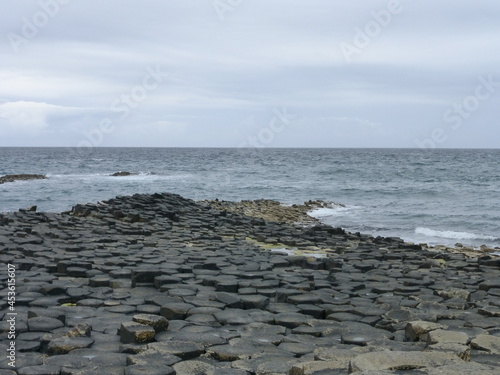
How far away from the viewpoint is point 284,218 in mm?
23031

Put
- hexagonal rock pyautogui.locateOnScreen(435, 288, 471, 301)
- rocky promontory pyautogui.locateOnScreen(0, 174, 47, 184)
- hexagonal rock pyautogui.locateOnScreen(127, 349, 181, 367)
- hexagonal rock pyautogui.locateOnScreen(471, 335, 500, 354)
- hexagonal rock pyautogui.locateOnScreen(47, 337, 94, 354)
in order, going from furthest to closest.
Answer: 1. rocky promontory pyautogui.locateOnScreen(0, 174, 47, 184)
2. hexagonal rock pyautogui.locateOnScreen(435, 288, 471, 301)
3. hexagonal rock pyautogui.locateOnScreen(47, 337, 94, 354)
4. hexagonal rock pyautogui.locateOnScreen(471, 335, 500, 354)
5. hexagonal rock pyautogui.locateOnScreen(127, 349, 181, 367)

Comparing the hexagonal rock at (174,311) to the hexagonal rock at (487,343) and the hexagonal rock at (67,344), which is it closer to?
the hexagonal rock at (67,344)

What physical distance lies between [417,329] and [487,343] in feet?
2.46

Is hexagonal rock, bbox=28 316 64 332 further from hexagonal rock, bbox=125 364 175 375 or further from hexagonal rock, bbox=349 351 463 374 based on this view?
hexagonal rock, bbox=349 351 463 374

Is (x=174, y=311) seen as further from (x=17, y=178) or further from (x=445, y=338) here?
(x=17, y=178)

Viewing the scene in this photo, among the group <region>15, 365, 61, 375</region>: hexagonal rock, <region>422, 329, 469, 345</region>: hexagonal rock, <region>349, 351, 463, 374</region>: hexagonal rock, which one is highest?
<region>349, 351, 463, 374</region>: hexagonal rock

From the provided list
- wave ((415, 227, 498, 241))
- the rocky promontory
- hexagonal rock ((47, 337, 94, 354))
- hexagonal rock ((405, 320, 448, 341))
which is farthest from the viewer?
the rocky promontory

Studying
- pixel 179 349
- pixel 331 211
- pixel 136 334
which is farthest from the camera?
pixel 331 211

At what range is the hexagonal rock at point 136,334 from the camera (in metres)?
5.71

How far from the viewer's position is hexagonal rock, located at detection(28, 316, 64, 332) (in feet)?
20.1

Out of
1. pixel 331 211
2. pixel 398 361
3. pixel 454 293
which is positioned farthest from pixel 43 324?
pixel 331 211

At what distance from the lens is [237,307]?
24.1 ft

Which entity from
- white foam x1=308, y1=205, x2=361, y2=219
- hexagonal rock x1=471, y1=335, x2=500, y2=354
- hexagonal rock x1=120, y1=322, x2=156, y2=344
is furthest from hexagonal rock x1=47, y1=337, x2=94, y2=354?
white foam x1=308, y1=205, x2=361, y2=219

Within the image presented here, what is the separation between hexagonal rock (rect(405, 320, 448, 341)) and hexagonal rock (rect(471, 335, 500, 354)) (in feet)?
1.76
